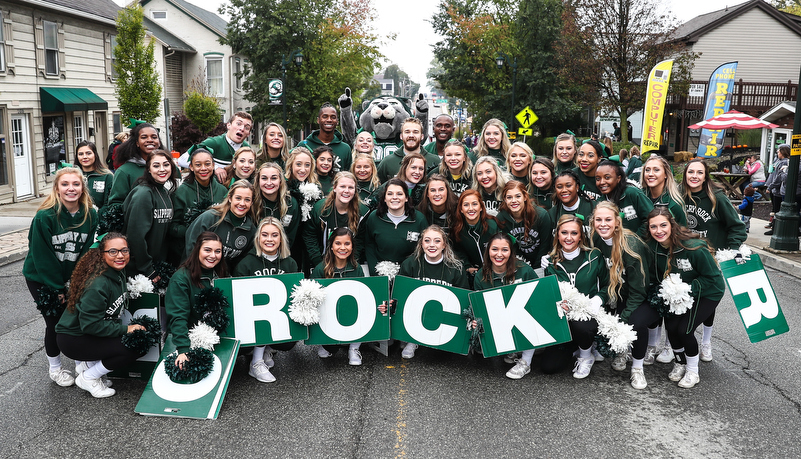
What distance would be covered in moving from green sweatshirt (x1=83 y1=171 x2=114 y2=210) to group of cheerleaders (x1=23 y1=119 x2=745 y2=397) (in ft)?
0.70

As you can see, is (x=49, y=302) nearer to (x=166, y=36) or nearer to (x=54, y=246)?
(x=54, y=246)

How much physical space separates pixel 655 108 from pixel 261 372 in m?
17.1

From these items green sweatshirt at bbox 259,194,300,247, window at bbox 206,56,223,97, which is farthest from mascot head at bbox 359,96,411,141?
window at bbox 206,56,223,97

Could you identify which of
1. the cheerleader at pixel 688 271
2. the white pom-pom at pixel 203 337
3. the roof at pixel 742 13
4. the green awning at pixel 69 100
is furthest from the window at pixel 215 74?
the cheerleader at pixel 688 271

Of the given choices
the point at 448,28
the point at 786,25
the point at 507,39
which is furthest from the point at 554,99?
the point at 786,25

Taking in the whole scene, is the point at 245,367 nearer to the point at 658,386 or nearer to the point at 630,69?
the point at 658,386

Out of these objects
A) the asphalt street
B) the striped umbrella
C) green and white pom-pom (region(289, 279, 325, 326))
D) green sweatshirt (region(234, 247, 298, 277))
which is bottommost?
the asphalt street

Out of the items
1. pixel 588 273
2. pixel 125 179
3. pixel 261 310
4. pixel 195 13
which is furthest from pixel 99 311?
pixel 195 13

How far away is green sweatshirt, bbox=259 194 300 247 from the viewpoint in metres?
6.23

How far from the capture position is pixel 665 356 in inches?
241

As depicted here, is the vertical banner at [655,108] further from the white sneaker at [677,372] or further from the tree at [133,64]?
the tree at [133,64]

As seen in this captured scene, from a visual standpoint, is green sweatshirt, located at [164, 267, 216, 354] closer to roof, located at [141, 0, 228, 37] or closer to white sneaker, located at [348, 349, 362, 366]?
white sneaker, located at [348, 349, 362, 366]

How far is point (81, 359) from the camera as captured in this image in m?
5.17

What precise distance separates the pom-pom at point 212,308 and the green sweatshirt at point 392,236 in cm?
154
